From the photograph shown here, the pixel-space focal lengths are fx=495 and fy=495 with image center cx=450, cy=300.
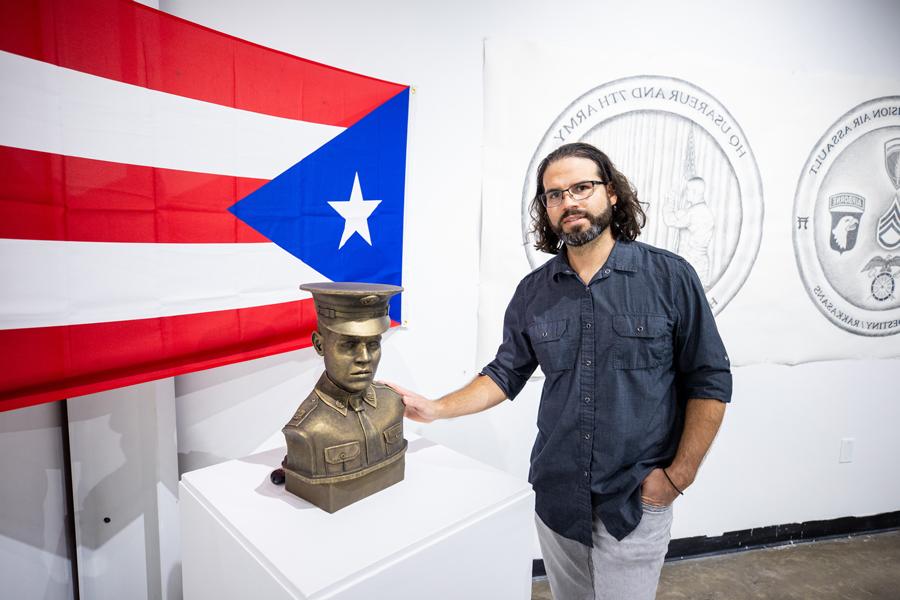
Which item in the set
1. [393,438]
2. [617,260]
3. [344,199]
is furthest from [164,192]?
[617,260]

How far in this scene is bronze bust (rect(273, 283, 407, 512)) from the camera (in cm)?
116

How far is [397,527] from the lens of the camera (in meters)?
1.14

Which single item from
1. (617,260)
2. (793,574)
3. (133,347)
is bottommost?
(793,574)

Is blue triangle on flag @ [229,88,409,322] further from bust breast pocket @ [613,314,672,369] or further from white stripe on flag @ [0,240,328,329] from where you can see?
bust breast pocket @ [613,314,672,369]

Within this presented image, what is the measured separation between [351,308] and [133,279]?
2.16 feet

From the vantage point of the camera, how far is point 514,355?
1594 millimetres

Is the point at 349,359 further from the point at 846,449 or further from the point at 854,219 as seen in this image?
the point at 846,449

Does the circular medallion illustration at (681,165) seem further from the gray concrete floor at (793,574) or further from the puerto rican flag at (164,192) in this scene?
the gray concrete floor at (793,574)

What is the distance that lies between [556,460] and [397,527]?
521mm

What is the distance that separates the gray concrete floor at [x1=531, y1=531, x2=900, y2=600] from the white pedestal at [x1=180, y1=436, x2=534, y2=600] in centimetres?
116

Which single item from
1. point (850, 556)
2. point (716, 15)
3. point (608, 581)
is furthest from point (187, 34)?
point (850, 556)

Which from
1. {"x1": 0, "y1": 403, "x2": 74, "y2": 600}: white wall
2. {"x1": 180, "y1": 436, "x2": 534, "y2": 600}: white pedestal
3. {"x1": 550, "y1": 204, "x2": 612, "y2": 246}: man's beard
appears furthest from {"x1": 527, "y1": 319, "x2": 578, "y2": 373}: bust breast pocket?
{"x1": 0, "y1": 403, "x2": 74, "y2": 600}: white wall

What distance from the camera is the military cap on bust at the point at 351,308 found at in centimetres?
114

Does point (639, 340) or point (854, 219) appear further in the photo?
point (854, 219)
